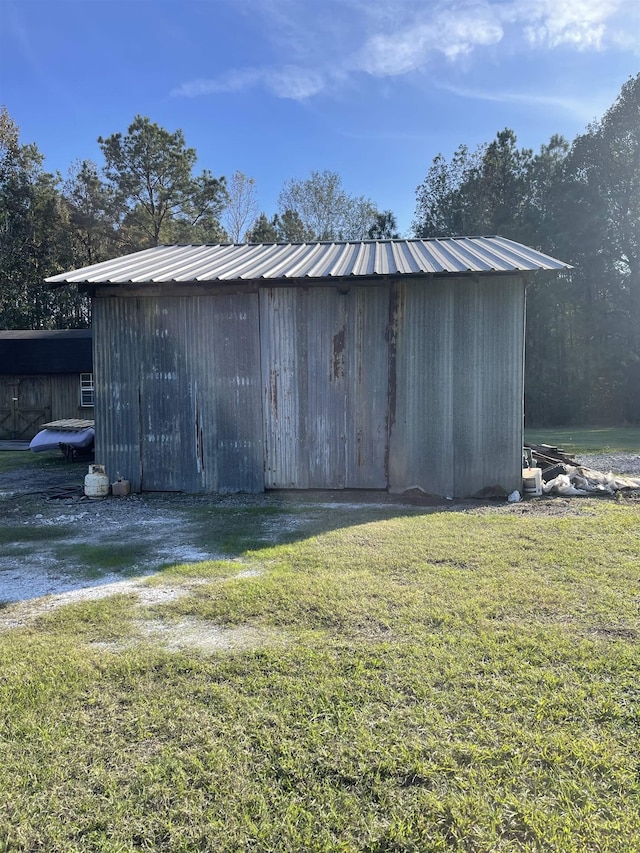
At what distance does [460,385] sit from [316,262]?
113 inches

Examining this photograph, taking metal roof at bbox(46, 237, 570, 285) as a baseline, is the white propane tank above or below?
below

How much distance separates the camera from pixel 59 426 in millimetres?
12125

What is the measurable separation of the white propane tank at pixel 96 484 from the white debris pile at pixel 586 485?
20.3 ft

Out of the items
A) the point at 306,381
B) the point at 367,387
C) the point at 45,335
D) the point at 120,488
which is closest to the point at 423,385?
the point at 367,387

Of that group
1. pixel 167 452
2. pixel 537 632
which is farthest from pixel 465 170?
pixel 537 632

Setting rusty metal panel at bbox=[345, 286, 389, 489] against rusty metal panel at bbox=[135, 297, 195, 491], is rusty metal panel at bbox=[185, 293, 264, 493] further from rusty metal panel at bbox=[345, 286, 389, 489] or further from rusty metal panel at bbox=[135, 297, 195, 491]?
rusty metal panel at bbox=[345, 286, 389, 489]

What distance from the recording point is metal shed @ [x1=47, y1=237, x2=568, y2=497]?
7.50 m

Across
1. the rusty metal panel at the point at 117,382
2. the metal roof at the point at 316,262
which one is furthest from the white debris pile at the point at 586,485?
the rusty metal panel at the point at 117,382

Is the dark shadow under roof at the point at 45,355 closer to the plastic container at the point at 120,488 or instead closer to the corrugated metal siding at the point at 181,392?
the corrugated metal siding at the point at 181,392

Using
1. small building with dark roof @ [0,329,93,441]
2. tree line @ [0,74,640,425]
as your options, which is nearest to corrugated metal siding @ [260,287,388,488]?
small building with dark roof @ [0,329,93,441]

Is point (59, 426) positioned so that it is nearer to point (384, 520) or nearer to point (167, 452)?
point (167, 452)

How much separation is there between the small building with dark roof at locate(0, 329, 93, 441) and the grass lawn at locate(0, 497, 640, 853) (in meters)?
14.8

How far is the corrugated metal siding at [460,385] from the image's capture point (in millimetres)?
7480

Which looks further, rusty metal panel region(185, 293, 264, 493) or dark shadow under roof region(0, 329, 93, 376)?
dark shadow under roof region(0, 329, 93, 376)
